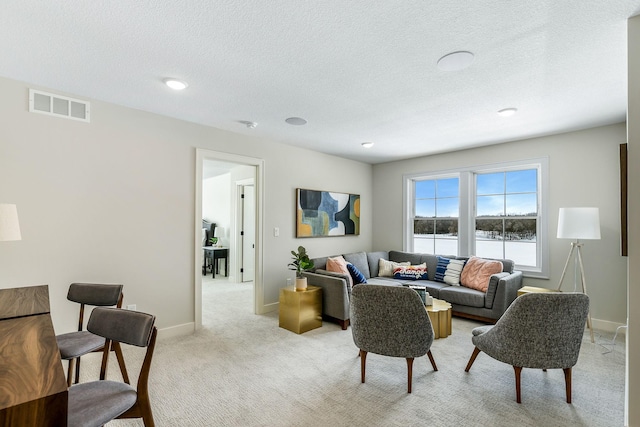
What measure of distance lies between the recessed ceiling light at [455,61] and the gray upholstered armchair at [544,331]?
5.54ft

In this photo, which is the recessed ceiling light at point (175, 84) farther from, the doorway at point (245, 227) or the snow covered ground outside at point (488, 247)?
the snow covered ground outside at point (488, 247)

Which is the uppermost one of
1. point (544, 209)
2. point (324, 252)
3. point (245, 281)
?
point (544, 209)

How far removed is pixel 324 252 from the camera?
5.26 m

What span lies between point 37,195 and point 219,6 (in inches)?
92.6

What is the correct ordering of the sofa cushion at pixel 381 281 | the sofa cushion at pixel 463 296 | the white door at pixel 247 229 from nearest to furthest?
the sofa cushion at pixel 463 296
the sofa cushion at pixel 381 281
the white door at pixel 247 229

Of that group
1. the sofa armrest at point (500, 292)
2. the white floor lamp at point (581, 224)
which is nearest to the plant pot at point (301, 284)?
the sofa armrest at point (500, 292)

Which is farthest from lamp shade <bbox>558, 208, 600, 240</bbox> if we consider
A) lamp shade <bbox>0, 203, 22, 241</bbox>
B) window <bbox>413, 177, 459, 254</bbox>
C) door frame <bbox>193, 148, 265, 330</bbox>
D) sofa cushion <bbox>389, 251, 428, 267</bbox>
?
lamp shade <bbox>0, 203, 22, 241</bbox>

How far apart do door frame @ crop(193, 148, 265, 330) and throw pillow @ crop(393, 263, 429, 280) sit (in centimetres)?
214

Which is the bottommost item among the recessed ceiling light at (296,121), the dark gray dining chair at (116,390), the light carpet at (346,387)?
the light carpet at (346,387)

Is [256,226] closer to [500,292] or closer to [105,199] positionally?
[105,199]

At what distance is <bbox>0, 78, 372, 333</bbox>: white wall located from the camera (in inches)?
104

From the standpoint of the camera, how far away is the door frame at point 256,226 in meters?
3.73

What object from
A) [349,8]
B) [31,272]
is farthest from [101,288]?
[349,8]

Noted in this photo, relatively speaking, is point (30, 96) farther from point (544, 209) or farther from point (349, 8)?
point (544, 209)
